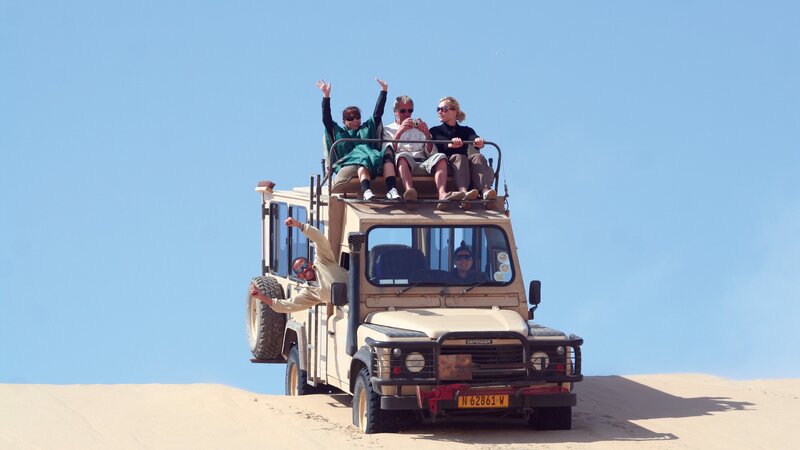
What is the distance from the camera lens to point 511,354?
1505 cm

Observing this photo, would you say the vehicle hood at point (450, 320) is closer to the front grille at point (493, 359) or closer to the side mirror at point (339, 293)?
the front grille at point (493, 359)

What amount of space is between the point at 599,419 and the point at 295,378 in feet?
14.1

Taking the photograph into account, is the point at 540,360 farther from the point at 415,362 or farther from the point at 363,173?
the point at 363,173

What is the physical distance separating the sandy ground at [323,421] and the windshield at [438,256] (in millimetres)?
1580

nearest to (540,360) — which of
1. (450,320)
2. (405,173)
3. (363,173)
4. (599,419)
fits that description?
(450,320)

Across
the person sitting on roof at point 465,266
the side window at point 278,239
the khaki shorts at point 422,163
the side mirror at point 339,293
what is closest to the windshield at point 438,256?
the person sitting on roof at point 465,266

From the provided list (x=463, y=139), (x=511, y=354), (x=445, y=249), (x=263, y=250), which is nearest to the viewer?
(x=511, y=354)

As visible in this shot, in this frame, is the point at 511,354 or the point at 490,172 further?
the point at 490,172

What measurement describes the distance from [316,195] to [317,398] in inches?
99.8

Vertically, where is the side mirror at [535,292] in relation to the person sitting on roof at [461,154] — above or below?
below

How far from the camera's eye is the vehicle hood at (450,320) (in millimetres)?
14969

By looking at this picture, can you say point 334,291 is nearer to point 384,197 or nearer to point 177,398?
point 384,197

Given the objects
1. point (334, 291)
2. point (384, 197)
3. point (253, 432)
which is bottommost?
point (253, 432)

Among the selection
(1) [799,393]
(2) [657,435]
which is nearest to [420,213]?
(2) [657,435]
